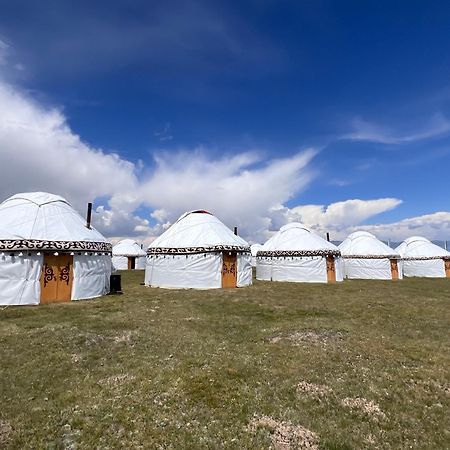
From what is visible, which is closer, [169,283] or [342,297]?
[342,297]

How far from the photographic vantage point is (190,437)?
4695mm

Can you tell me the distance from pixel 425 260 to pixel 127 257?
4045cm

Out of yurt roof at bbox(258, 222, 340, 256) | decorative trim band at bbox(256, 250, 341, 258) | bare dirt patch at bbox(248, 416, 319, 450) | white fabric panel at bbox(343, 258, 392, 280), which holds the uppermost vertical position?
yurt roof at bbox(258, 222, 340, 256)

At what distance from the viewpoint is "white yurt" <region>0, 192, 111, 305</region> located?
14.6m

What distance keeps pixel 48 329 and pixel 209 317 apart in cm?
543

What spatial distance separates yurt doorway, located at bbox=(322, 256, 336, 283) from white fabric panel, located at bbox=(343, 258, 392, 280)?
21.8ft

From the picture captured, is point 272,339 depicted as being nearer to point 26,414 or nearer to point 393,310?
point 26,414

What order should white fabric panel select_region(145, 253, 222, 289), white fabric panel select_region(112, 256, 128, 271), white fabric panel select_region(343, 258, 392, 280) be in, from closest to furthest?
white fabric panel select_region(145, 253, 222, 289) → white fabric panel select_region(343, 258, 392, 280) → white fabric panel select_region(112, 256, 128, 271)

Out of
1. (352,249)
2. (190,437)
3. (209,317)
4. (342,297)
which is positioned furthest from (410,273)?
(190,437)

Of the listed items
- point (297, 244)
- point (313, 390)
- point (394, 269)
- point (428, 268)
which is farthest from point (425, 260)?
point (313, 390)

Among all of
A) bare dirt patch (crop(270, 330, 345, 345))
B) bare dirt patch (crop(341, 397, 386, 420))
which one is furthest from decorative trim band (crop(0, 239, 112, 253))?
bare dirt patch (crop(341, 397, 386, 420))

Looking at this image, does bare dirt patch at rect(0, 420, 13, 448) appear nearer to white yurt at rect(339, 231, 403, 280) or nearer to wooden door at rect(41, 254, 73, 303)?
wooden door at rect(41, 254, 73, 303)

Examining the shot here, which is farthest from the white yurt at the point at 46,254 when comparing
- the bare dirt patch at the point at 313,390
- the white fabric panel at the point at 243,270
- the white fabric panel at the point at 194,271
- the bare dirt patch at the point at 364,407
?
the bare dirt patch at the point at 364,407

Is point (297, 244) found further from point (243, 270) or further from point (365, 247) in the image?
point (365, 247)
